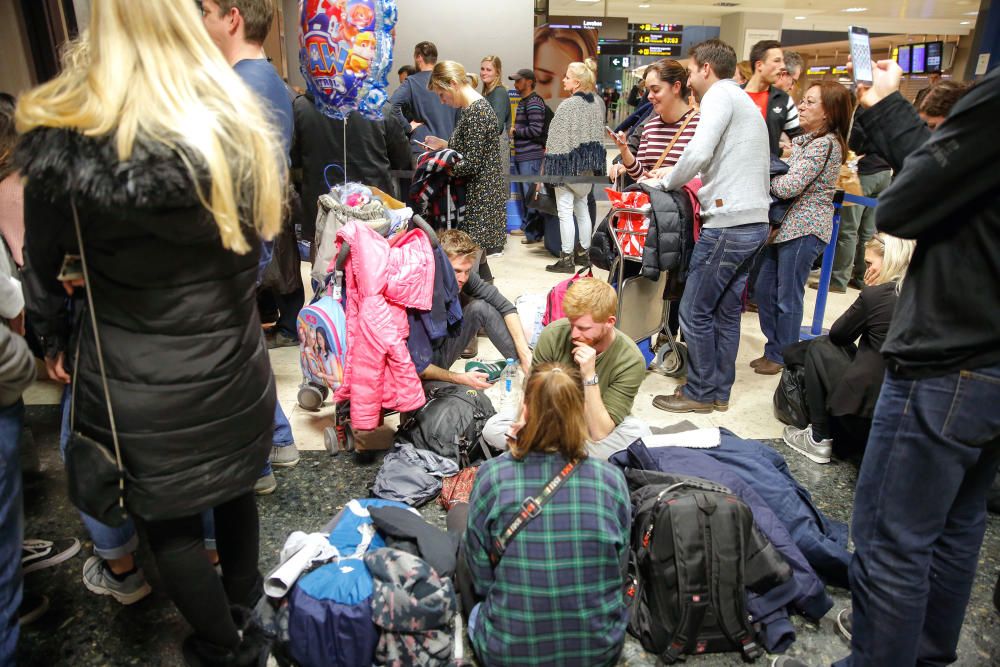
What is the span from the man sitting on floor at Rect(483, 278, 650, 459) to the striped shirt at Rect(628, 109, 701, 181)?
159 centimetres

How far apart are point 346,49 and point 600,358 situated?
1.90m

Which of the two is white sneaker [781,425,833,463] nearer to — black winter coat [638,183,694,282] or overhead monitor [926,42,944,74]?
black winter coat [638,183,694,282]

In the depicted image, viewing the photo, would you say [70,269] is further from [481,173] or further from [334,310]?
[481,173]

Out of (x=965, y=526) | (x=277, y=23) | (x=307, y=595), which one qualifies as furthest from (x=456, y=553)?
(x=277, y=23)

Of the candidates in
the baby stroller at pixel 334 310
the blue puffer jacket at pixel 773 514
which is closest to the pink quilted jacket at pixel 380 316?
the baby stroller at pixel 334 310

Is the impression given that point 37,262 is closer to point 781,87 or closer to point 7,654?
point 7,654

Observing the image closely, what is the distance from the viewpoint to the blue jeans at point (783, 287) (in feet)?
13.4

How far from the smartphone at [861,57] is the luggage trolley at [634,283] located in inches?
59.5

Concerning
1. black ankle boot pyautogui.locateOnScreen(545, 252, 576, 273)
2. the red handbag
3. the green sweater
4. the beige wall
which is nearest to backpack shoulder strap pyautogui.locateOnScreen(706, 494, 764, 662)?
the green sweater

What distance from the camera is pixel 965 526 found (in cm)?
171

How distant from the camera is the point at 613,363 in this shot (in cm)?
281

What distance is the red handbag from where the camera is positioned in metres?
2.84

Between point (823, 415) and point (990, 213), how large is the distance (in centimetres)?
206

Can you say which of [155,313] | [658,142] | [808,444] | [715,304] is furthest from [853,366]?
[155,313]
